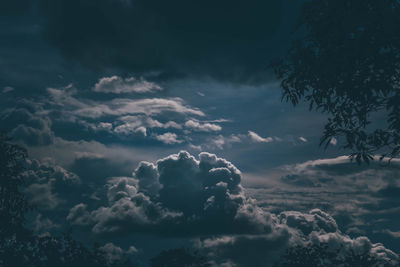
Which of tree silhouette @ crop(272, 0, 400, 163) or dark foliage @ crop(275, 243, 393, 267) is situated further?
dark foliage @ crop(275, 243, 393, 267)

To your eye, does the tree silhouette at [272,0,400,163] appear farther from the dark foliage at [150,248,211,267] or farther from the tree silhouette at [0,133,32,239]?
the dark foliage at [150,248,211,267]

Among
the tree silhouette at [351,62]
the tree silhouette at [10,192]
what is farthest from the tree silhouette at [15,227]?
the tree silhouette at [351,62]

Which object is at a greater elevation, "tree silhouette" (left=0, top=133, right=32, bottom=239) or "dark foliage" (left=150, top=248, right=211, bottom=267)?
"tree silhouette" (left=0, top=133, right=32, bottom=239)

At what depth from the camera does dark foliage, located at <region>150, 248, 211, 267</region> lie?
→ 2859 inches

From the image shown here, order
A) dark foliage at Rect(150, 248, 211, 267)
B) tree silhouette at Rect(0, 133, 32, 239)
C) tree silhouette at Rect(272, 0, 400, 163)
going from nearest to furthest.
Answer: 1. tree silhouette at Rect(272, 0, 400, 163)
2. tree silhouette at Rect(0, 133, 32, 239)
3. dark foliage at Rect(150, 248, 211, 267)

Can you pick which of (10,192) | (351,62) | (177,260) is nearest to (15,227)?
(10,192)

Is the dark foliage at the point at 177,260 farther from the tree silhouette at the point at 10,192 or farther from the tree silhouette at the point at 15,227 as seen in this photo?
the tree silhouette at the point at 10,192

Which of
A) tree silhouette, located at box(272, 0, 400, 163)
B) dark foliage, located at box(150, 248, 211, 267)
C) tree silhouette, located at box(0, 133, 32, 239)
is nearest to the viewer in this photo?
tree silhouette, located at box(272, 0, 400, 163)

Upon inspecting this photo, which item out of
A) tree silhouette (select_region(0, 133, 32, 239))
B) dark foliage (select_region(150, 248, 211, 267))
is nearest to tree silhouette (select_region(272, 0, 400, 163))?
tree silhouette (select_region(0, 133, 32, 239))

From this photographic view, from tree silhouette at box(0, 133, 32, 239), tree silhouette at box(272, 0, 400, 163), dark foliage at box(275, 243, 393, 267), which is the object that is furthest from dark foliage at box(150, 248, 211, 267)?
tree silhouette at box(272, 0, 400, 163)

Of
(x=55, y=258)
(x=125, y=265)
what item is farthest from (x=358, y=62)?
(x=125, y=265)

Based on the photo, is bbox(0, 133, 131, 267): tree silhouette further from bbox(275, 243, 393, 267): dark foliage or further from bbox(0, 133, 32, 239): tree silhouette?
bbox(275, 243, 393, 267): dark foliage

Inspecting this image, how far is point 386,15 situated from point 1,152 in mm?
24201

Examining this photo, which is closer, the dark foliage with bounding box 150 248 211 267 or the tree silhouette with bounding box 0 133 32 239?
the tree silhouette with bounding box 0 133 32 239
